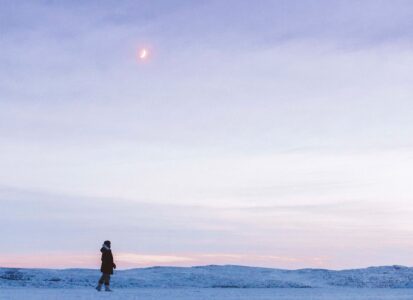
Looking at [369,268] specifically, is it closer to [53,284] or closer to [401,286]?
[401,286]

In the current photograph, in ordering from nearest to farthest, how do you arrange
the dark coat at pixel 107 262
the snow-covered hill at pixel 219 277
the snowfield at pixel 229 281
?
the dark coat at pixel 107 262
the snowfield at pixel 229 281
the snow-covered hill at pixel 219 277

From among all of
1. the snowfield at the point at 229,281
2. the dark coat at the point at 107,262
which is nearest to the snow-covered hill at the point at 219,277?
the snowfield at the point at 229,281

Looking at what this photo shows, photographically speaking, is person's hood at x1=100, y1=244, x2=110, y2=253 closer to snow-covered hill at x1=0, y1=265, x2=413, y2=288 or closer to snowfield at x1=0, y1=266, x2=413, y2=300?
snowfield at x1=0, y1=266, x2=413, y2=300

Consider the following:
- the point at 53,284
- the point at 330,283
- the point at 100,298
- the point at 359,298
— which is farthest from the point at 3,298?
the point at 330,283

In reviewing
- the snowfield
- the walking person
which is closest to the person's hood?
the walking person

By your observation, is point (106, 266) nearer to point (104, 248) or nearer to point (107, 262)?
point (107, 262)

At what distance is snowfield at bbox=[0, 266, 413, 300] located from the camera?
2695 cm

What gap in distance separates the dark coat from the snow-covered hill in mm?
2172

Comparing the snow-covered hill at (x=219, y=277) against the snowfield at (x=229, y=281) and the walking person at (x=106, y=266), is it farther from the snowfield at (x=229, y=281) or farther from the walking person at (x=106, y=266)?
the walking person at (x=106, y=266)

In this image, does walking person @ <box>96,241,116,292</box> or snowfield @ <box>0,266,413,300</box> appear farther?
snowfield @ <box>0,266,413,300</box>

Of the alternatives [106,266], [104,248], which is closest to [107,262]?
[106,266]

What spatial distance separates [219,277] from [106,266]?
31.2 ft

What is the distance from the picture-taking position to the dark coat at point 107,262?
26808 millimetres

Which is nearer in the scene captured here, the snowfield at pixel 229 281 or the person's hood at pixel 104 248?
the snowfield at pixel 229 281
